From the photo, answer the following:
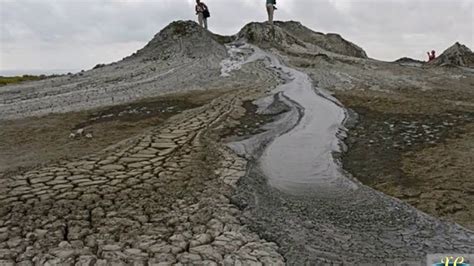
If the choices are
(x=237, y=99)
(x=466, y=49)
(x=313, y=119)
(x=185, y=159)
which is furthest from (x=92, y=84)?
(x=466, y=49)

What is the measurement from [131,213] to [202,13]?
1873 cm

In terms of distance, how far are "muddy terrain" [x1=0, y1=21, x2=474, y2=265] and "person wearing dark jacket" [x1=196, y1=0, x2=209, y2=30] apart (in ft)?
32.4

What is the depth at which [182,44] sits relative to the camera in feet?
65.4

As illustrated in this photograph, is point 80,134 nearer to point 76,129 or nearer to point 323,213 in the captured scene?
point 76,129

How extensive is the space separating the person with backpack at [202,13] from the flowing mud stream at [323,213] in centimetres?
1507

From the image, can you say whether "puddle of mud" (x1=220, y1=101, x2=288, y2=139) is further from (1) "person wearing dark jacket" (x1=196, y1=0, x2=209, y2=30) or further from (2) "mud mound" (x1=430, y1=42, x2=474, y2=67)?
(2) "mud mound" (x1=430, y1=42, x2=474, y2=67)

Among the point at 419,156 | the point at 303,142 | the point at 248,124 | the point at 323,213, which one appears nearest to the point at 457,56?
→ the point at 248,124

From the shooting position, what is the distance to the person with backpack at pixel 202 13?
70.8 ft

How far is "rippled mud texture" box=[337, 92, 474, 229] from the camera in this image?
4.99m

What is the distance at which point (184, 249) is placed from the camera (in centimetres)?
381

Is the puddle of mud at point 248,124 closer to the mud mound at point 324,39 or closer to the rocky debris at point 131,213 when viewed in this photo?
the rocky debris at point 131,213

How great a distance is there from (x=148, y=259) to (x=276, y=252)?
103 centimetres

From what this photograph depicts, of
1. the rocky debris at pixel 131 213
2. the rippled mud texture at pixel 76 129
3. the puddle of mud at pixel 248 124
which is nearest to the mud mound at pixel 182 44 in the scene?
the rippled mud texture at pixel 76 129

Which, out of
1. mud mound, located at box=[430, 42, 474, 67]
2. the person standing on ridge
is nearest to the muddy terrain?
mud mound, located at box=[430, 42, 474, 67]
